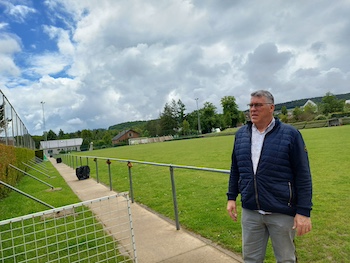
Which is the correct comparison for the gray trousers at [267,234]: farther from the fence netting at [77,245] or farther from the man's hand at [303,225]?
the fence netting at [77,245]

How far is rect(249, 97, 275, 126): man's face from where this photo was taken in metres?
2.37

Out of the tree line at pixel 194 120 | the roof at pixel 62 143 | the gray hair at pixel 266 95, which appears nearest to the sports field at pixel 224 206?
the gray hair at pixel 266 95

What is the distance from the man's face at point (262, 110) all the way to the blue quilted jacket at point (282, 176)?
0.09 m

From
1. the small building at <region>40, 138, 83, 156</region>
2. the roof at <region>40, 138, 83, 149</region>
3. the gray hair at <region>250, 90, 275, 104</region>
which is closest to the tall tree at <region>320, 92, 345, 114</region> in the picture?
the small building at <region>40, 138, 83, 156</region>

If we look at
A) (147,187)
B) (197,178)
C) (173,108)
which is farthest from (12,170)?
(173,108)

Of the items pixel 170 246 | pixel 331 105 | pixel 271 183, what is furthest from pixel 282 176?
pixel 331 105

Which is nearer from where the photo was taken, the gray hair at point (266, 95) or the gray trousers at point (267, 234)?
the gray trousers at point (267, 234)

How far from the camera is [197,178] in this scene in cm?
946

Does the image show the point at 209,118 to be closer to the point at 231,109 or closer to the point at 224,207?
the point at 231,109

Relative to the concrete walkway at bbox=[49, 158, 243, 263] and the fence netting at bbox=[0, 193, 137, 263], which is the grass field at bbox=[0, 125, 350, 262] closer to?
the concrete walkway at bbox=[49, 158, 243, 263]

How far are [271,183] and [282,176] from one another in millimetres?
100

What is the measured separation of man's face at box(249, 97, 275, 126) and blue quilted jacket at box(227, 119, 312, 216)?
3.7 inches

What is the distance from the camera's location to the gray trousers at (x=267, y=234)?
227 centimetres

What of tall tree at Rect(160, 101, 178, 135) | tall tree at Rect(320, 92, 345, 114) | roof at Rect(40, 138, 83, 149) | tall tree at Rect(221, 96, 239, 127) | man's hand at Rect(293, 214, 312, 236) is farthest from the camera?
tall tree at Rect(160, 101, 178, 135)
